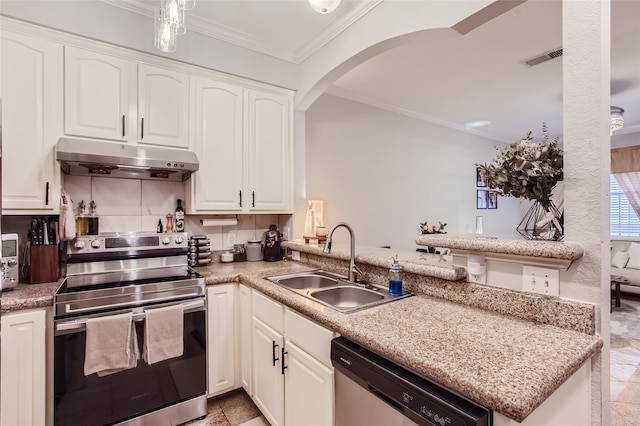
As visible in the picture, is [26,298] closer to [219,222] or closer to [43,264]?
[43,264]

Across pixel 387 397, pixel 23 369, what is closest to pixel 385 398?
pixel 387 397

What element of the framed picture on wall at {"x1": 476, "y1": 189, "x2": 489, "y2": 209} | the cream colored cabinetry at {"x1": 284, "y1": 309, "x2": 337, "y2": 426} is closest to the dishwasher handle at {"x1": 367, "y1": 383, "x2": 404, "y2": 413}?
the cream colored cabinetry at {"x1": 284, "y1": 309, "x2": 337, "y2": 426}

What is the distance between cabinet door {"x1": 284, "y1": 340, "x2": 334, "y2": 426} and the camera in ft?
4.37

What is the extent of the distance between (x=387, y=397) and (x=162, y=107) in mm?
2304

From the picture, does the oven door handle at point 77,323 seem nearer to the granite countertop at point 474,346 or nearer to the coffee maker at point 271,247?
the granite countertop at point 474,346

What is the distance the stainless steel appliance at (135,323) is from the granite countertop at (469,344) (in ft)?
0.74

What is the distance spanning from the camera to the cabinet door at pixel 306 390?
1.33 metres

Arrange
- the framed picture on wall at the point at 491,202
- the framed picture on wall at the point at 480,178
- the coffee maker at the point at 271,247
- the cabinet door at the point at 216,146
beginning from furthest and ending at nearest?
1. the framed picture on wall at the point at 491,202
2. the framed picture on wall at the point at 480,178
3. the coffee maker at the point at 271,247
4. the cabinet door at the point at 216,146

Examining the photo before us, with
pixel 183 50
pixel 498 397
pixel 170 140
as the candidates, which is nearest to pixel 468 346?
pixel 498 397

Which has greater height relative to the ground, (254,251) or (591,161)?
(591,161)

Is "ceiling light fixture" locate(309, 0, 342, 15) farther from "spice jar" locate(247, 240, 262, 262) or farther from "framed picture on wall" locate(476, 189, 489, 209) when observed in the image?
"framed picture on wall" locate(476, 189, 489, 209)

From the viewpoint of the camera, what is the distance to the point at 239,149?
2.58 meters

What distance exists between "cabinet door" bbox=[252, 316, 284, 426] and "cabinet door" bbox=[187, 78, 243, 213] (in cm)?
102

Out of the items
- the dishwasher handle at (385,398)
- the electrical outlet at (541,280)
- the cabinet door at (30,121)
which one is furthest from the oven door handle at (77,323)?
the electrical outlet at (541,280)
